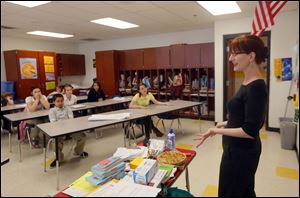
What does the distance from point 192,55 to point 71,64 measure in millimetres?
3877

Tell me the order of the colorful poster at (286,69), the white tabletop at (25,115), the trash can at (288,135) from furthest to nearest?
the colorful poster at (286,69), the trash can at (288,135), the white tabletop at (25,115)

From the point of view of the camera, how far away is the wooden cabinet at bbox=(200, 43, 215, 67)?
4.90 meters

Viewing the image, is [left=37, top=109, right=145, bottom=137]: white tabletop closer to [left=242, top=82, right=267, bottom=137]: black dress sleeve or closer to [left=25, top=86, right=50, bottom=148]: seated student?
[left=25, top=86, right=50, bottom=148]: seated student

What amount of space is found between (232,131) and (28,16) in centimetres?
359

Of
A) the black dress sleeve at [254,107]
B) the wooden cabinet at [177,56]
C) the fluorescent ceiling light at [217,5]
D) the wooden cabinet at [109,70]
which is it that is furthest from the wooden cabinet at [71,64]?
the black dress sleeve at [254,107]

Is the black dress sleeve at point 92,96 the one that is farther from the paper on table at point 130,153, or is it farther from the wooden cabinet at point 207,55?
the paper on table at point 130,153

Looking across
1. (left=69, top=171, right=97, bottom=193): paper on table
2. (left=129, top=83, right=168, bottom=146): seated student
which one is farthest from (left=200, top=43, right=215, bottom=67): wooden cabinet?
(left=69, top=171, right=97, bottom=193): paper on table

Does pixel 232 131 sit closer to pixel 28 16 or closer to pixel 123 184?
pixel 123 184

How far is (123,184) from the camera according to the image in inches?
36.8

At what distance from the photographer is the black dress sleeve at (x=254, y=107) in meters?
1.02

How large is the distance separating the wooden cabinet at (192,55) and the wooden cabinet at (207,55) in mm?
91

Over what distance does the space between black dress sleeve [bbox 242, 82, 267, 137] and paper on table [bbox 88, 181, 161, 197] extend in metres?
0.52

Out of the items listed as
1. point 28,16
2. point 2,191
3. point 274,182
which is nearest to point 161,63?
point 28,16

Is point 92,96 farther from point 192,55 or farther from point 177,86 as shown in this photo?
point 192,55
